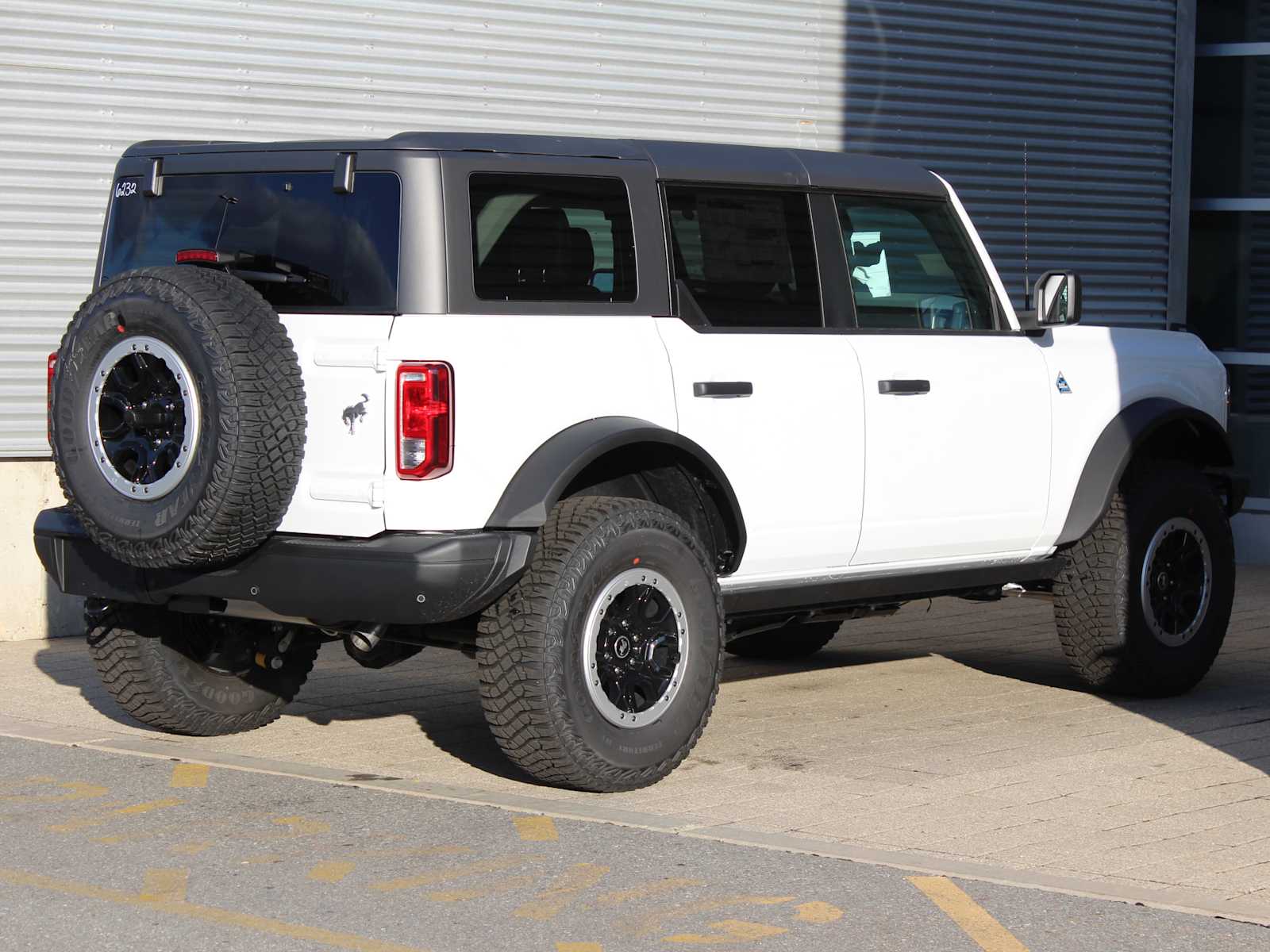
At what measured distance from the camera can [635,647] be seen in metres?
6.89

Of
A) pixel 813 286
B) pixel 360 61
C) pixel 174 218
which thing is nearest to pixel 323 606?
pixel 174 218

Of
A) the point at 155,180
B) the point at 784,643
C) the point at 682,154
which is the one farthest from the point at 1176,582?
the point at 155,180

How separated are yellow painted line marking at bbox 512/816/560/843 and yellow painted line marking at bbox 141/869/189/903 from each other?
100 centimetres

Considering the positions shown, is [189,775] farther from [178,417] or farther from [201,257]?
[201,257]

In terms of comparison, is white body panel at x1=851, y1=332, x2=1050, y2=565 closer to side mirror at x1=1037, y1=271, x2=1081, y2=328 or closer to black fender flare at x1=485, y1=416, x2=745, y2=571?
side mirror at x1=1037, y1=271, x2=1081, y2=328

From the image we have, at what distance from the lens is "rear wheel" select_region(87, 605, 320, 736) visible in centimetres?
768

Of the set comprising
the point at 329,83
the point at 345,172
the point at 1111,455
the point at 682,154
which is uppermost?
the point at 329,83

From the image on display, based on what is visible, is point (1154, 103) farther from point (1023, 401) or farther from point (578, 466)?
point (578, 466)

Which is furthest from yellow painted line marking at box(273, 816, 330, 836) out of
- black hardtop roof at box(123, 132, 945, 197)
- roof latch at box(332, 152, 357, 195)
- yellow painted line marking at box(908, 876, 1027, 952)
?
black hardtop roof at box(123, 132, 945, 197)

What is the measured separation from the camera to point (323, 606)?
21.4ft

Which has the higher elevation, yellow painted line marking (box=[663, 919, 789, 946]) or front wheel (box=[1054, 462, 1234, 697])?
front wheel (box=[1054, 462, 1234, 697])

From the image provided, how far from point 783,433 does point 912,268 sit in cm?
111

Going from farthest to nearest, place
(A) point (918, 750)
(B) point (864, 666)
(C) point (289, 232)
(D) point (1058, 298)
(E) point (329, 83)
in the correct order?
1. (E) point (329, 83)
2. (B) point (864, 666)
3. (D) point (1058, 298)
4. (A) point (918, 750)
5. (C) point (289, 232)

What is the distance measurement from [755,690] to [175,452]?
3.38 metres
